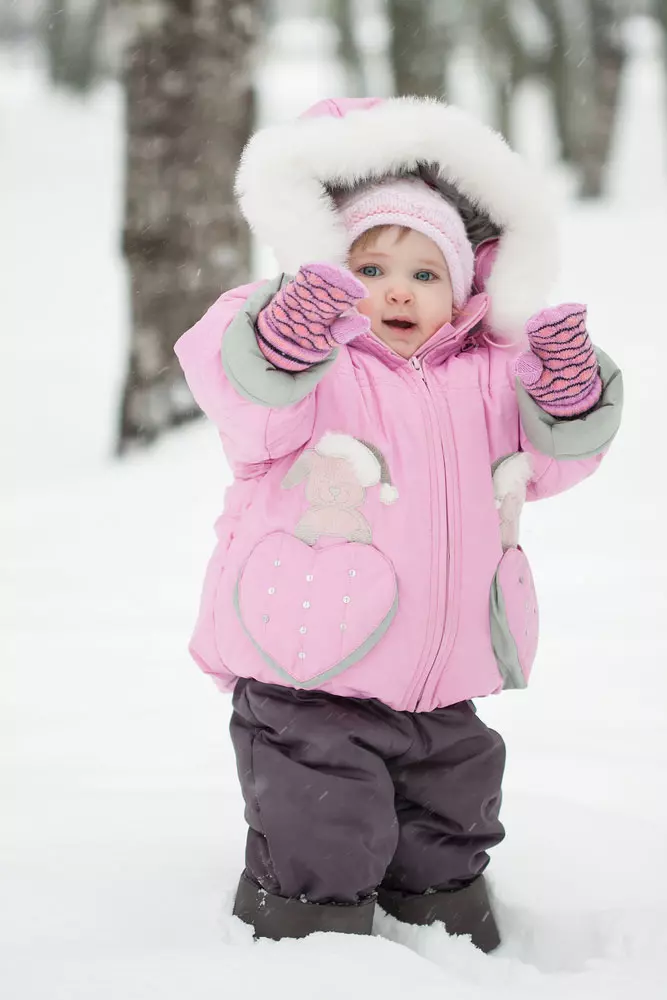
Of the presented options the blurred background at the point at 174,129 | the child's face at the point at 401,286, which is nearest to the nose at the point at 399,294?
the child's face at the point at 401,286

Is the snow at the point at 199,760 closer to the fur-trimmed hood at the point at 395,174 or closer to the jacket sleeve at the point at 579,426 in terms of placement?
the jacket sleeve at the point at 579,426

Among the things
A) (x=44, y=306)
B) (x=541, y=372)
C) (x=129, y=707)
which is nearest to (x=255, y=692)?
(x=541, y=372)

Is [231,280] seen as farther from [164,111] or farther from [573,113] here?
[573,113]

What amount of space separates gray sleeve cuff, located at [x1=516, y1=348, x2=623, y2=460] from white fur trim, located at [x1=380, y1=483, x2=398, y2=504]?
26 centimetres

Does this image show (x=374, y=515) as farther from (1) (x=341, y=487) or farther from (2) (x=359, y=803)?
(2) (x=359, y=803)

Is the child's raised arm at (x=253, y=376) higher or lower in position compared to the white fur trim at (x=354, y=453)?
higher

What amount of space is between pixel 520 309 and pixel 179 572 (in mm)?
2324

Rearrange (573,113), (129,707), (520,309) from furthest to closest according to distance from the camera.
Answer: (573,113), (129,707), (520,309)

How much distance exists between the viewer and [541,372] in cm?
192

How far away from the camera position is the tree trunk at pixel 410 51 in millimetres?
14508

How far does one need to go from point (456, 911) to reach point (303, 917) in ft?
0.99

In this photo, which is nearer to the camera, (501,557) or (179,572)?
(501,557)

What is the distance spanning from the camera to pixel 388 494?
1.93 metres

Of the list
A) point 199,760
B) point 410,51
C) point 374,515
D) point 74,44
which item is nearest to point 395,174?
point 374,515
